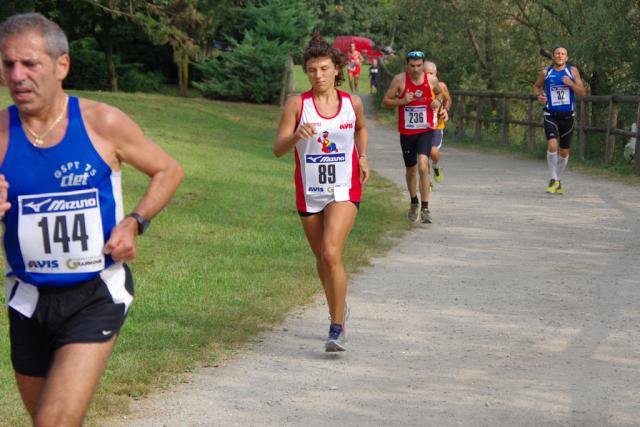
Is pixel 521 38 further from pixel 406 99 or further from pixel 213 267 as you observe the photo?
pixel 213 267

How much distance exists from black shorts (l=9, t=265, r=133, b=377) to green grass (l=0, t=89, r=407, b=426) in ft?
5.26

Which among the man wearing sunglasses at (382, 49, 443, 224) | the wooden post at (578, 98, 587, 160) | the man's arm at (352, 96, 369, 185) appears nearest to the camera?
the man's arm at (352, 96, 369, 185)

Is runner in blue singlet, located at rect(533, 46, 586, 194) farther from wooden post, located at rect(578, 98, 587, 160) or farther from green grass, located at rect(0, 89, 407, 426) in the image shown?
wooden post, located at rect(578, 98, 587, 160)

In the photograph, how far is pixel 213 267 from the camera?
10.7 metres

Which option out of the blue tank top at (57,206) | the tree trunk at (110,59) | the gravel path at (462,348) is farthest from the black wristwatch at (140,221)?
the tree trunk at (110,59)

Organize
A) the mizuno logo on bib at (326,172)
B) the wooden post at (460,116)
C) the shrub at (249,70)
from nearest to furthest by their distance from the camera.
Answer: the mizuno logo on bib at (326,172), the wooden post at (460,116), the shrub at (249,70)

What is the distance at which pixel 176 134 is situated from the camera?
2630cm

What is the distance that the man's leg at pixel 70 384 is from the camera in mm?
3963

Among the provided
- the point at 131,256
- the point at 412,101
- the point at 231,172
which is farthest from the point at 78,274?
the point at 231,172

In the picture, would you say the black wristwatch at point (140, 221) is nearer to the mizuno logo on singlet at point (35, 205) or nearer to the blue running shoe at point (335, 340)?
the mizuno logo on singlet at point (35, 205)

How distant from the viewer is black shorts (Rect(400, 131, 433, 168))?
14.0 meters

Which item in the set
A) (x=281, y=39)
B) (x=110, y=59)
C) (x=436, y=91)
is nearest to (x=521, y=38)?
(x=436, y=91)

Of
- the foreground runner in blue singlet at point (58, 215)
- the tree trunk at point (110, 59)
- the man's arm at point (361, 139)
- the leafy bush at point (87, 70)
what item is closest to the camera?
the foreground runner in blue singlet at point (58, 215)

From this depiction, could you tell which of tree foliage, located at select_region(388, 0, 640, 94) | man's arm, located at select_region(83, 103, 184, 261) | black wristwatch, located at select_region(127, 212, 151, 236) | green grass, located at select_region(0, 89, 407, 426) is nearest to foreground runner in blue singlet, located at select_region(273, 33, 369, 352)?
green grass, located at select_region(0, 89, 407, 426)
